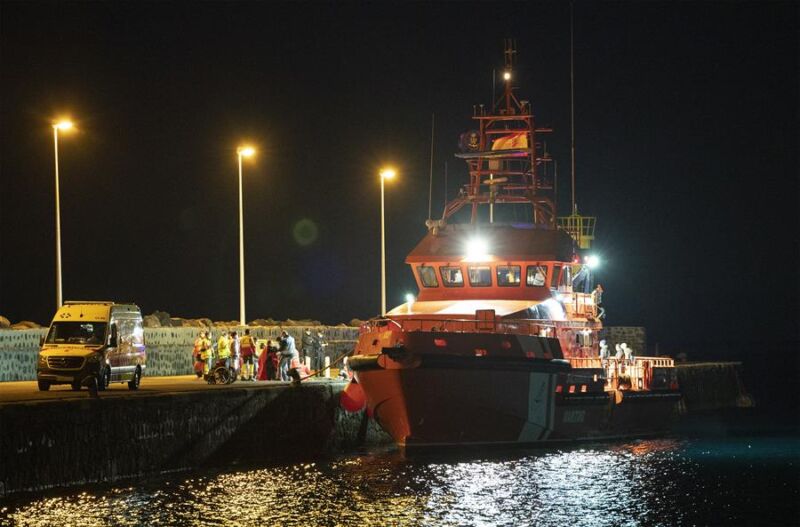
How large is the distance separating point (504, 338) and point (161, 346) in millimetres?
14330

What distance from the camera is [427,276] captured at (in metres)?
34.9

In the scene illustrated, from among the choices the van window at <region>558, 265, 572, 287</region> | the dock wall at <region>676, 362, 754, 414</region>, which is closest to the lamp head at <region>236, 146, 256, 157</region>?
the van window at <region>558, 265, 572, 287</region>

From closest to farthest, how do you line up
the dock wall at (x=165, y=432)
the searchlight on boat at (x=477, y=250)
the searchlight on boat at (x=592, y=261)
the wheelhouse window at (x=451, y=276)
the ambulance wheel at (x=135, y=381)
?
the dock wall at (x=165, y=432), the ambulance wheel at (x=135, y=381), the searchlight on boat at (x=477, y=250), the wheelhouse window at (x=451, y=276), the searchlight on boat at (x=592, y=261)

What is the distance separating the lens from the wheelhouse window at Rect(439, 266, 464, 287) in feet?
113

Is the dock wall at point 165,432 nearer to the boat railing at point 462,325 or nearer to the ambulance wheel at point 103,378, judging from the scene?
the boat railing at point 462,325

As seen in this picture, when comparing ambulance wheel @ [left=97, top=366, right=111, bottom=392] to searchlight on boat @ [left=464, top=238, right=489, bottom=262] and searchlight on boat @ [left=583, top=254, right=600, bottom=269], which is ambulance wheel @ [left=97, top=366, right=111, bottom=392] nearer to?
searchlight on boat @ [left=464, top=238, right=489, bottom=262]

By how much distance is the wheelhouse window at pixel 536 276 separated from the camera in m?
34.0

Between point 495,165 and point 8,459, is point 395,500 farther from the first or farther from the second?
point 495,165

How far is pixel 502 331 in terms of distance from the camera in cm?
3086

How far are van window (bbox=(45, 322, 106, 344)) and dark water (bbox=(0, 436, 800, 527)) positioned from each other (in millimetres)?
5437

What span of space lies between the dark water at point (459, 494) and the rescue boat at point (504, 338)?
3.42 feet

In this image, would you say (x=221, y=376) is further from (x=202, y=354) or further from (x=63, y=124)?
(x=63, y=124)

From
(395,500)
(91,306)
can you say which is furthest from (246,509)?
(91,306)

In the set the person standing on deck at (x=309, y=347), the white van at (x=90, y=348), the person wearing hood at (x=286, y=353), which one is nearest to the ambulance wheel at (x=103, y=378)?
the white van at (x=90, y=348)
